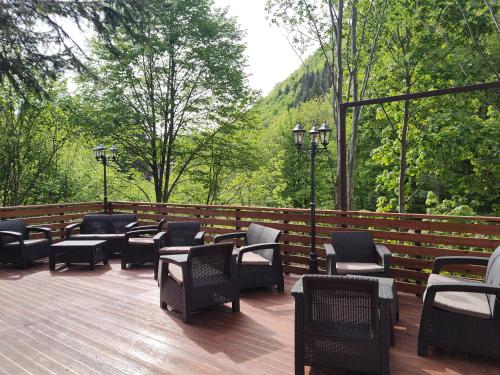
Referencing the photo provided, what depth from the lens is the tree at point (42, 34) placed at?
5.36 metres

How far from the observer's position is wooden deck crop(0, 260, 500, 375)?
2520 millimetres

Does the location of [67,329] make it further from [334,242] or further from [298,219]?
[298,219]

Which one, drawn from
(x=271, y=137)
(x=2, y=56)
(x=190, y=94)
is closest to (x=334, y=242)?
(x=2, y=56)

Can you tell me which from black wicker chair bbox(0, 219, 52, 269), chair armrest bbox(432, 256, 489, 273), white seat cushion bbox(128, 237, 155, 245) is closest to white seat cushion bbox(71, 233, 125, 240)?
black wicker chair bbox(0, 219, 52, 269)

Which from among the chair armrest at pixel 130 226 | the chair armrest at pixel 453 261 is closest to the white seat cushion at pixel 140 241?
the chair armrest at pixel 130 226

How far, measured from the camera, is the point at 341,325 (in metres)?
2.27

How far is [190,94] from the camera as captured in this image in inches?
451

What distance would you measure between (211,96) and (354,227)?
25.3 feet

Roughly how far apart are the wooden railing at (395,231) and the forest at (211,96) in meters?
3.23

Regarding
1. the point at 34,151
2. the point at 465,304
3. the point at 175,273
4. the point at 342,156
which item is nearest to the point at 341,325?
the point at 465,304

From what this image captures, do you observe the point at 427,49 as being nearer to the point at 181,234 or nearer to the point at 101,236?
the point at 181,234

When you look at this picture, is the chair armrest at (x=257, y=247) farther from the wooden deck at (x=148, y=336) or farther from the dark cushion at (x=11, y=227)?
the dark cushion at (x=11, y=227)

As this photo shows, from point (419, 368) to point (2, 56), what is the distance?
6.33 m

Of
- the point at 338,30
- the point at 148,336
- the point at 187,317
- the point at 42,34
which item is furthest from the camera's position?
the point at 338,30
